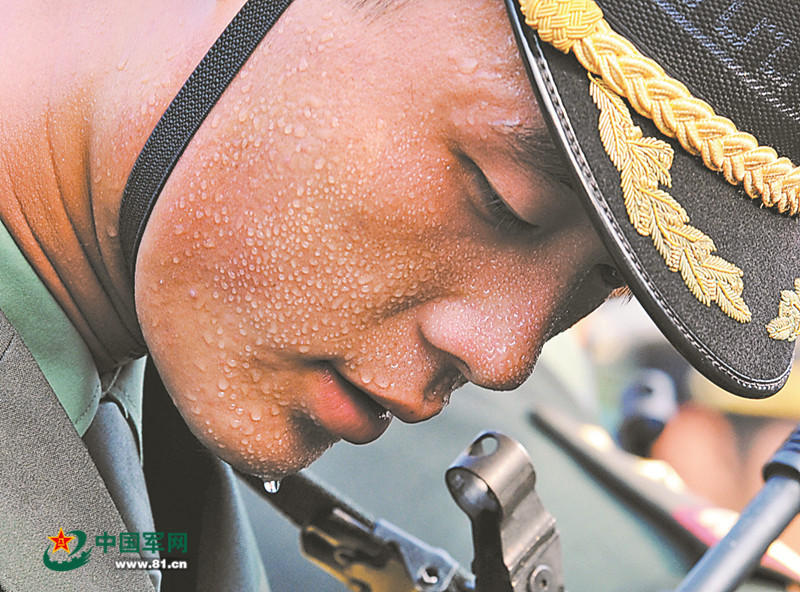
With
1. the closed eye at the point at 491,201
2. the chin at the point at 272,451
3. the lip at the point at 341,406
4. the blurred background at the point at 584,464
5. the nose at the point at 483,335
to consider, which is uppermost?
the closed eye at the point at 491,201

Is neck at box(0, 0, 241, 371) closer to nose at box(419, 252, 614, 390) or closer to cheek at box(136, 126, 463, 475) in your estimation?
cheek at box(136, 126, 463, 475)

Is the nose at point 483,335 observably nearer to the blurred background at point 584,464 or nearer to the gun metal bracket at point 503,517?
the gun metal bracket at point 503,517

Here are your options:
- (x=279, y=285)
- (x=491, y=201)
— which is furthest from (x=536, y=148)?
(x=279, y=285)

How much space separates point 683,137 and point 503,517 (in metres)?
0.53

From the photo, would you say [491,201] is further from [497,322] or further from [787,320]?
[787,320]

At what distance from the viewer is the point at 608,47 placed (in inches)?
20.2

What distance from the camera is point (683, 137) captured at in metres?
0.53

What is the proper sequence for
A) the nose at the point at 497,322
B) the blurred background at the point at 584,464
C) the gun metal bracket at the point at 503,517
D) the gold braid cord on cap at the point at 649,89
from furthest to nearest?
the blurred background at the point at 584,464 < the gun metal bracket at the point at 503,517 < the nose at the point at 497,322 < the gold braid cord on cap at the point at 649,89

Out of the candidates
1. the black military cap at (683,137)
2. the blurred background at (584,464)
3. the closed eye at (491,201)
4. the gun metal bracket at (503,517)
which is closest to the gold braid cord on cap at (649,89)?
the black military cap at (683,137)

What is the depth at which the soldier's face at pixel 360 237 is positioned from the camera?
1.87ft

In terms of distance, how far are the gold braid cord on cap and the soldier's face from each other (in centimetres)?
5

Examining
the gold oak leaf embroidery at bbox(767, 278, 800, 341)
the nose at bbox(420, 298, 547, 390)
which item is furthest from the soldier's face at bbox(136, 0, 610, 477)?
the gold oak leaf embroidery at bbox(767, 278, 800, 341)

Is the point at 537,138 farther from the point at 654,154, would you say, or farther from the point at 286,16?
the point at 286,16

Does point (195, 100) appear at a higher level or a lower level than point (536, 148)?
lower
